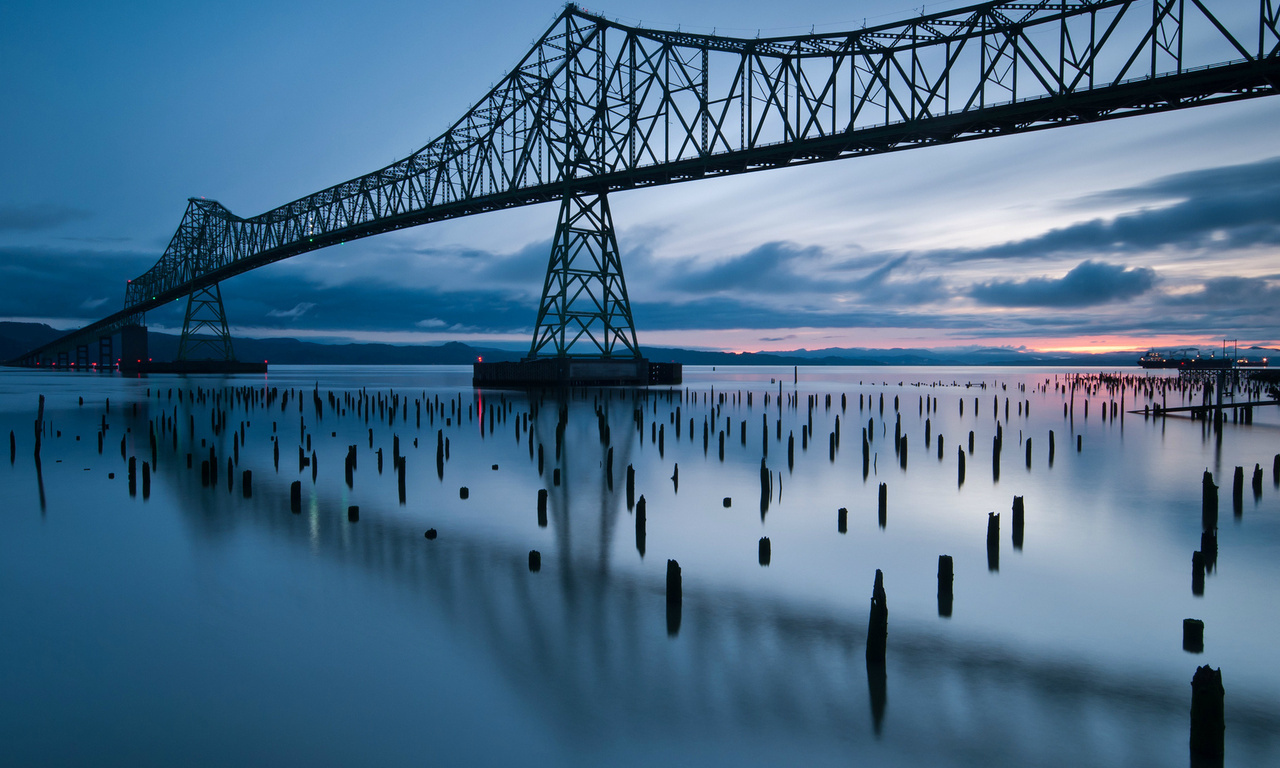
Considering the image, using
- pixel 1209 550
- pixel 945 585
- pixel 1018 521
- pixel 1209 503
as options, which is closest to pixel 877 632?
pixel 945 585

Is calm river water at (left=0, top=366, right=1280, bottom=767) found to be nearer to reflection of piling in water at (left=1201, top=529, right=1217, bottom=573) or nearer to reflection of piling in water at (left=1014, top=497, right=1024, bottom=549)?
reflection of piling in water at (left=1201, top=529, right=1217, bottom=573)

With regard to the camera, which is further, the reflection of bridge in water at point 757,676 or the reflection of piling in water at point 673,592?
the reflection of piling in water at point 673,592

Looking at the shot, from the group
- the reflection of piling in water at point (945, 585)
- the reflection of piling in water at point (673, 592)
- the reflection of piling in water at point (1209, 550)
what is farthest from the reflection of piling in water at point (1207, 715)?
the reflection of piling in water at point (1209, 550)

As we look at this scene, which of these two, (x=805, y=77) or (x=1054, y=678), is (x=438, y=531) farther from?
(x=805, y=77)

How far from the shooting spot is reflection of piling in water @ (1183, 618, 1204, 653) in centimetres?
→ 823

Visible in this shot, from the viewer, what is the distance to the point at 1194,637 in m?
8.23

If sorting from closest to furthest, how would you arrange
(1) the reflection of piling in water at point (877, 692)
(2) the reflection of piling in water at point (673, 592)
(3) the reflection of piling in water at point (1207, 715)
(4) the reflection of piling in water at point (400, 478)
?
(3) the reflection of piling in water at point (1207, 715), (1) the reflection of piling in water at point (877, 692), (2) the reflection of piling in water at point (673, 592), (4) the reflection of piling in water at point (400, 478)

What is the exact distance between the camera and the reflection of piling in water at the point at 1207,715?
5.64 meters

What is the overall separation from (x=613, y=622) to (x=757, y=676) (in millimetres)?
2126

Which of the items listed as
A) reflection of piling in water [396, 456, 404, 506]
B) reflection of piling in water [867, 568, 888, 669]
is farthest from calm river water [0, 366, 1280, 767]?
reflection of piling in water [396, 456, 404, 506]

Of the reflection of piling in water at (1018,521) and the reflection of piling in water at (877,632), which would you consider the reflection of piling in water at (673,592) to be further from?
the reflection of piling in water at (1018,521)

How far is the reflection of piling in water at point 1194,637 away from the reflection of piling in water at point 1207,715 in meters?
2.78

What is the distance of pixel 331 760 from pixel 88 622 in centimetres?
539

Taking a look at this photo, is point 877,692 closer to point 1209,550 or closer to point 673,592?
point 673,592
